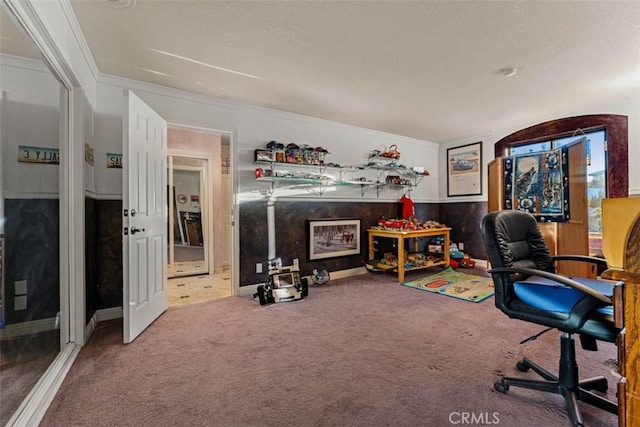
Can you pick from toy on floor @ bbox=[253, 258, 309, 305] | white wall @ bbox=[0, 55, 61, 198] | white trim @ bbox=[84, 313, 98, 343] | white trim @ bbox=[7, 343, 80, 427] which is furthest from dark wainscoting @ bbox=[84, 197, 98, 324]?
toy on floor @ bbox=[253, 258, 309, 305]

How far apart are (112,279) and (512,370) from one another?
11.0ft

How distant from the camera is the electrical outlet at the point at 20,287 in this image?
187cm

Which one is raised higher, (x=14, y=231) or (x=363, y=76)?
(x=363, y=76)

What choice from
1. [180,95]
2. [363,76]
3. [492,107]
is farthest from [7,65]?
[492,107]

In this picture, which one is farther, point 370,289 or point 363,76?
point 370,289

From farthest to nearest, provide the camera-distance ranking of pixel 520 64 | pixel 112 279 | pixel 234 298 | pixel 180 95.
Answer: pixel 234 298, pixel 180 95, pixel 112 279, pixel 520 64

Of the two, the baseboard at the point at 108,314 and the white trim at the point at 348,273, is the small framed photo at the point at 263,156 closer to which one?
the white trim at the point at 348,273

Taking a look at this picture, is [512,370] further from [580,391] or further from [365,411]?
[365,411]

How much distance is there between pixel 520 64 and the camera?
2588mm

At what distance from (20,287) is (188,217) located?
321 centimetres

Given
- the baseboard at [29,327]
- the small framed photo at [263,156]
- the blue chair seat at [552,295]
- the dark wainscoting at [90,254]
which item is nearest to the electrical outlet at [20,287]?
the baseboard at [29,327]

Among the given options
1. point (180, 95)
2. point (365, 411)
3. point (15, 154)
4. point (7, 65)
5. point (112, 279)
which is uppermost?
point (180, 95)

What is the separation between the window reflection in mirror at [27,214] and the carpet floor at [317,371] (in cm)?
28

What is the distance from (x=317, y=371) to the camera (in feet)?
5.96
